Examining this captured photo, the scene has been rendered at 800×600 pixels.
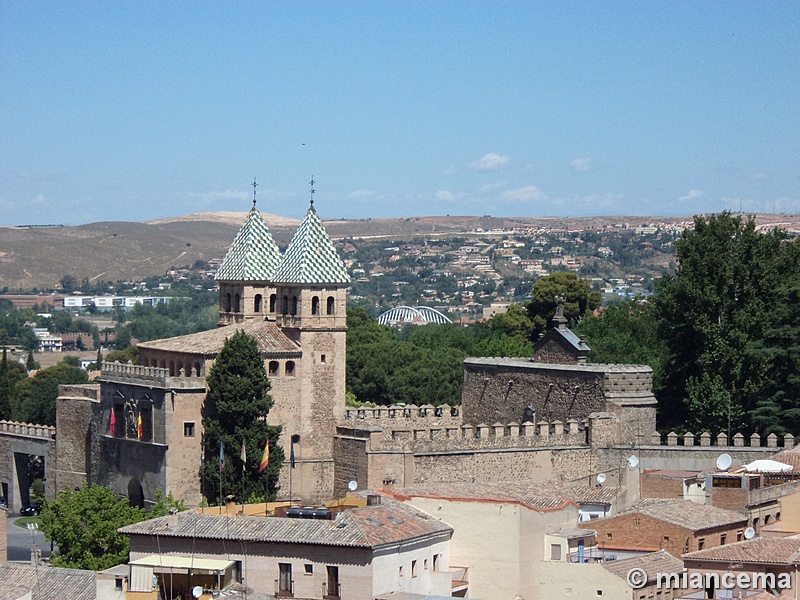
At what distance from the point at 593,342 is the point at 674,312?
6.91m

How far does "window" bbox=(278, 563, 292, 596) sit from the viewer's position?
1400 inches

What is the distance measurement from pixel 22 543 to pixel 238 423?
8.90 m

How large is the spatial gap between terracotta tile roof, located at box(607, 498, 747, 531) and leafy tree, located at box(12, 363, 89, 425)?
39.8m

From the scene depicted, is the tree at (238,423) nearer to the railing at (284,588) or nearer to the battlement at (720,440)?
the battlement at (720,440)

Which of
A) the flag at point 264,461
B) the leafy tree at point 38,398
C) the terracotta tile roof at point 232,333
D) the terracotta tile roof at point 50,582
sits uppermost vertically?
the terracotta tile roof at point 232,333

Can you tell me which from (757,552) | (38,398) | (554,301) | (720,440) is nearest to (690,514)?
(757,552)

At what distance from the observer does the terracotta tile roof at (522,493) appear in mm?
40594

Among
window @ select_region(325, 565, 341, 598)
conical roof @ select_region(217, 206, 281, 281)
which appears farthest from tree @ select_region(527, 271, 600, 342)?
window @ select_region(325, 565, 341, 598)

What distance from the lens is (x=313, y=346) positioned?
177ft

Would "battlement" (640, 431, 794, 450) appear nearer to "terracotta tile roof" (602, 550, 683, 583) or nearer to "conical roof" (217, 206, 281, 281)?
"conical roof" (217, 206, 281, 281)

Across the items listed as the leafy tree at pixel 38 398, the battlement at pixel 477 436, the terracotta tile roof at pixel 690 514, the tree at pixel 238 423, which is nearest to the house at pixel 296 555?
the terracotta tile roof at pixel 690 514

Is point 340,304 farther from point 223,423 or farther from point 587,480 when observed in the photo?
point 587,480

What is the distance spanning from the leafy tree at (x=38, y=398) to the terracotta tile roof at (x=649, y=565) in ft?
143

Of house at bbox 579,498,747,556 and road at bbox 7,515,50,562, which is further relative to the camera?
road at bbox 7,515,50,562
